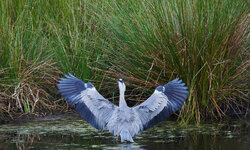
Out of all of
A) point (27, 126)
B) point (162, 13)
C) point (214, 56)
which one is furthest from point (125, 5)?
point (27, 126)

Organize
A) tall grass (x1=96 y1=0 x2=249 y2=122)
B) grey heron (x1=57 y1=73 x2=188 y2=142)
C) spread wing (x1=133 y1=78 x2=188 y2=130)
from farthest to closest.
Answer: tall grass (x1=96 y1=0 x2=249 y2=122)
spread wing (x1=133 y1=78 x2=188 y2=130)
grey heron (x1=57 y1=73 x2=188 y2=142)

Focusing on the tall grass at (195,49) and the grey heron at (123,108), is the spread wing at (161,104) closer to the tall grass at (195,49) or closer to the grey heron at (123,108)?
the grey heron at (123,108)

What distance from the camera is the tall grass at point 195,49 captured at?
5.64 meters

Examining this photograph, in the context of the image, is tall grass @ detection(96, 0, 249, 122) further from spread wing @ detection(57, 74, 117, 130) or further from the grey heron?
spread wing @ detection(57, 74, 117, 130)

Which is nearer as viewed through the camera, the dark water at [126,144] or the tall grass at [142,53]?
the dark water at [126,144]

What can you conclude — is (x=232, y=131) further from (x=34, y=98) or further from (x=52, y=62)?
(x=52, y=62)

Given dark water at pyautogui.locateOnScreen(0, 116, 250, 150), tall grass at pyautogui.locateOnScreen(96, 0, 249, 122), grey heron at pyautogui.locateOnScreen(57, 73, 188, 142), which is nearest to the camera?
dark water at pyautogui.locateOnScreen(0, 116, 250, 150)

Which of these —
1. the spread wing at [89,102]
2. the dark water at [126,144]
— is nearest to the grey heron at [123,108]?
the spread wing at [89,102]

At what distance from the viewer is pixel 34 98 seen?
6352mm

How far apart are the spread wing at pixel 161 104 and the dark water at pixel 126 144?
20 cm

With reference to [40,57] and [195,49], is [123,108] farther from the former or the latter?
[40,57]

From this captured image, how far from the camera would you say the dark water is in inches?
175

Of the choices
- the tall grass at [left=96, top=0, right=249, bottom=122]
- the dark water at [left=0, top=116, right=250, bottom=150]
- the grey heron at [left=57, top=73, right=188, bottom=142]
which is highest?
the tall grass at [left=96, top=0, right=249, bottom=122]

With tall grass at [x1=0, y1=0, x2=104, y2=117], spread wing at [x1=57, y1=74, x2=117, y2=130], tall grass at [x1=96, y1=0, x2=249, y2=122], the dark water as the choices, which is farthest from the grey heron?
tall grass at [x1=0, y1=0, x2=104, y2=117]
